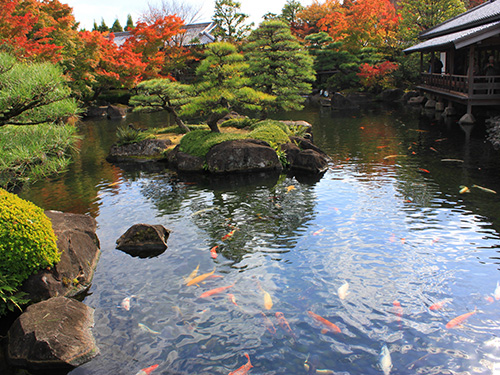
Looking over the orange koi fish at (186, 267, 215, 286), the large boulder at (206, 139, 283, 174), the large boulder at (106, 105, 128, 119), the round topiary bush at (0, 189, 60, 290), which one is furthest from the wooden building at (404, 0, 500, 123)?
the large boulder at (106, 105, 128, 119)

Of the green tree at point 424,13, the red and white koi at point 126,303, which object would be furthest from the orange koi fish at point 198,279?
the green tree at point 424,13

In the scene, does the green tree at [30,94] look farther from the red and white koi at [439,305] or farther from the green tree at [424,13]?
the green tree at [424,13]

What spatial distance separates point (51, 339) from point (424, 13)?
129ft

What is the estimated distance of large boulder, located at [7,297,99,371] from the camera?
17.6 ft

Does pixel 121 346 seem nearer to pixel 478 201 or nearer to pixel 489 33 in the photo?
pixel 478 201

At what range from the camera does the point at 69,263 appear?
732 centimetres

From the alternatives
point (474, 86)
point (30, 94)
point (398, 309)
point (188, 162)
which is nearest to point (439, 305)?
point (398, 309)

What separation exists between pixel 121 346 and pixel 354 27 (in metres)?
41.7

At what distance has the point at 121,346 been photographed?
19.0 feet

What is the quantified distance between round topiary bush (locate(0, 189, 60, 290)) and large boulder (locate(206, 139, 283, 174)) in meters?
8.63

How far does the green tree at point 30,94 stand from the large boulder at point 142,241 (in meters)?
2.86

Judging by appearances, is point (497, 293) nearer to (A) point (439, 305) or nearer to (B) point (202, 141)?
(A) point (439, 305)

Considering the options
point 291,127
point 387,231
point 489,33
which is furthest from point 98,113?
point 387,231

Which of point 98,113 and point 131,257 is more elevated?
point 98,113
